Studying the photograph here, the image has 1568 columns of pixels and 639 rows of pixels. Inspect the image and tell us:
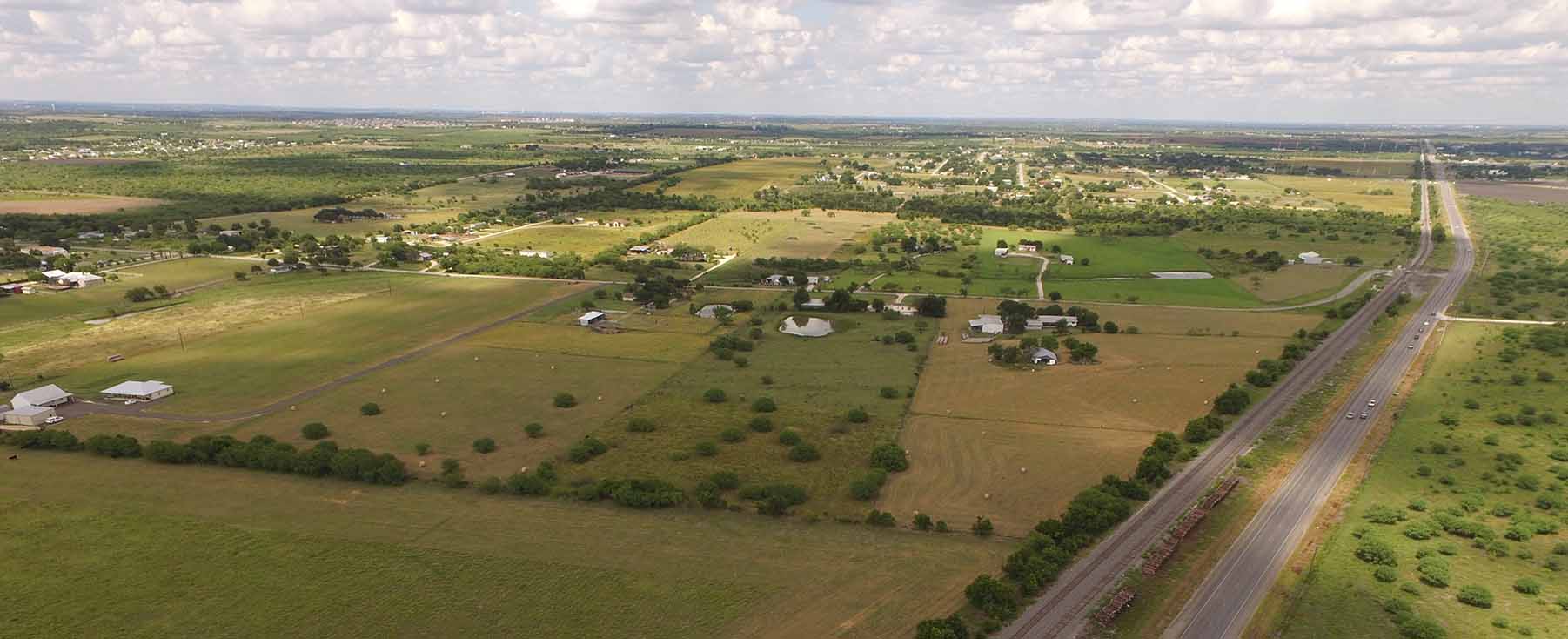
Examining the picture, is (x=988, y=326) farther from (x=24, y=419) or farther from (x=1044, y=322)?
(x=24, y=419)

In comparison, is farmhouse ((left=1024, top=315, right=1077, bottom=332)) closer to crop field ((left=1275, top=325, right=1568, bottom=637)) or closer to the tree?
crop field ((left=1275, top=325, right=1568, bottom=637))

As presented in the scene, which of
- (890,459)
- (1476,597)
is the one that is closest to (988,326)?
(890,459)

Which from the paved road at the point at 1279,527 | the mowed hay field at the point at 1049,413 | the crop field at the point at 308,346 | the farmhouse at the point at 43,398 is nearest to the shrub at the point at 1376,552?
the paved road at the point at 1279,527

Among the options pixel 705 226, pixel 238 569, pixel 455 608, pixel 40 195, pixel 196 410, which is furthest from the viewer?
pixel 40 195

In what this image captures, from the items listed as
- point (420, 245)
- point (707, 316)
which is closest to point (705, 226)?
point (420, 245)

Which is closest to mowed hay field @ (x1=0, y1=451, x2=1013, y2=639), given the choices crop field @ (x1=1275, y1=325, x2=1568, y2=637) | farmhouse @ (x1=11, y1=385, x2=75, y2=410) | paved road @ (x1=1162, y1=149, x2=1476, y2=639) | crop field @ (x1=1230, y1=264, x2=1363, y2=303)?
paved road @ (x1=1162, y1=149, x2=1476, y2=639)

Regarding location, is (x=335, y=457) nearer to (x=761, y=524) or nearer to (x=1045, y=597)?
(x=761, y=524)
